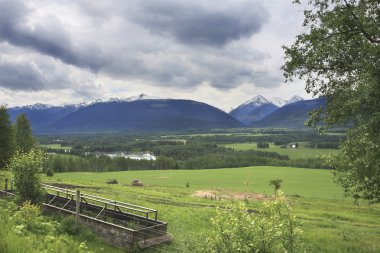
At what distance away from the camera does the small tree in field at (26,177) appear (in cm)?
2458

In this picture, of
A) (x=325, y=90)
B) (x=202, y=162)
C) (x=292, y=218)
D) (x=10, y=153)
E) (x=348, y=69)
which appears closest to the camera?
(x=292, y=218)

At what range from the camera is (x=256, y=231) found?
386 inches

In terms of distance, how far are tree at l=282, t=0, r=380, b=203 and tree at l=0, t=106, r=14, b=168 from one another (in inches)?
A: 2212

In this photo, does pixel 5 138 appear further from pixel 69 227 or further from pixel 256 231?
pixel 256 231

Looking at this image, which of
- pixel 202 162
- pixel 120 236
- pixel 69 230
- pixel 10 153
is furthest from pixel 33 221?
pixel 202 162

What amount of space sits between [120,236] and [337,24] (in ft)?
60.0

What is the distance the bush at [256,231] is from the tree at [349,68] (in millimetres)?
10329

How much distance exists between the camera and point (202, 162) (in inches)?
6540

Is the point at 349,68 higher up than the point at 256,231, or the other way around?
the point at 349,68

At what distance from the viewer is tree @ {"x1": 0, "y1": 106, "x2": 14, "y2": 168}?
60.7m

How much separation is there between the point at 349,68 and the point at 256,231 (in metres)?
14.7

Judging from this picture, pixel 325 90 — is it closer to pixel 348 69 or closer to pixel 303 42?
pixel 348 69

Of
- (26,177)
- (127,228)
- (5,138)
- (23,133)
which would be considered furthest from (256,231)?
(23,133)

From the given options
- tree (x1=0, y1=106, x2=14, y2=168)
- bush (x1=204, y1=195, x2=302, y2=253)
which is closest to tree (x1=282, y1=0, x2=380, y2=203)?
bush (x1=204, y1=195, x2=302, y2=253)
